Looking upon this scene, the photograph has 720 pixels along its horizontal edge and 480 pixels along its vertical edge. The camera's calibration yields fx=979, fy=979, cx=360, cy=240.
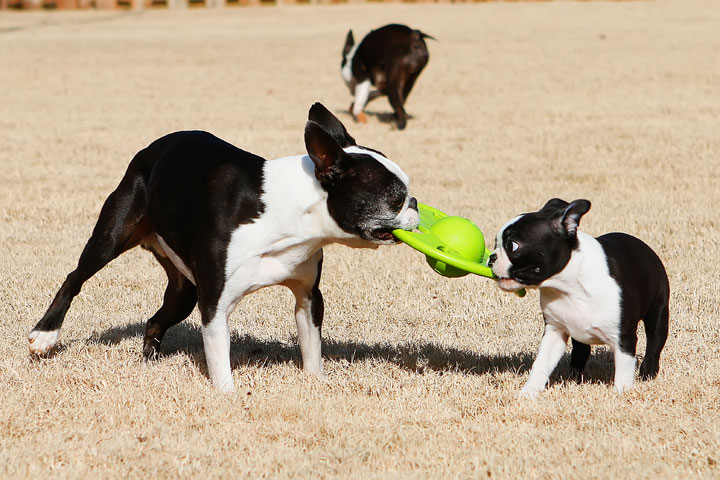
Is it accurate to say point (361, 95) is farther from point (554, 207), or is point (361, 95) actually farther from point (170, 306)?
point (554, 207)

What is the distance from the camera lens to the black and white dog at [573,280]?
17.4ft

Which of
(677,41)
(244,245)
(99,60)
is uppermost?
(244,245)

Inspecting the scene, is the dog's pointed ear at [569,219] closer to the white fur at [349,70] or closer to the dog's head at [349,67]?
the dog's head at [349,67]

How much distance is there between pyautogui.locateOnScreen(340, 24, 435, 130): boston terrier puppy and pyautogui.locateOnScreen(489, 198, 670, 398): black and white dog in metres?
11.1

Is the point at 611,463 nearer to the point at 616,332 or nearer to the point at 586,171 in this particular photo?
the point at 616,332

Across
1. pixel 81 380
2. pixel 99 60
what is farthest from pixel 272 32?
pixel 81 380

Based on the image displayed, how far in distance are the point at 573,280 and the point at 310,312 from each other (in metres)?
1.60

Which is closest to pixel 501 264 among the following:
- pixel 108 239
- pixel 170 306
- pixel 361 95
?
pixel 170 306

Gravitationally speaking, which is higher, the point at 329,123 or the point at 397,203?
the point at 329,123

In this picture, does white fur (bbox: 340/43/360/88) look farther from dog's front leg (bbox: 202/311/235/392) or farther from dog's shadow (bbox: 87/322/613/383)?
dog's front leg (bbox: 202/311/235/392)

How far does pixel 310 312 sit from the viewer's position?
598 cm

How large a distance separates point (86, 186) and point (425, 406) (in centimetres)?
822

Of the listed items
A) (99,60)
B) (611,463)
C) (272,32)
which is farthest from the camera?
(272,32)

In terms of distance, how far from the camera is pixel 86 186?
41.1ft
